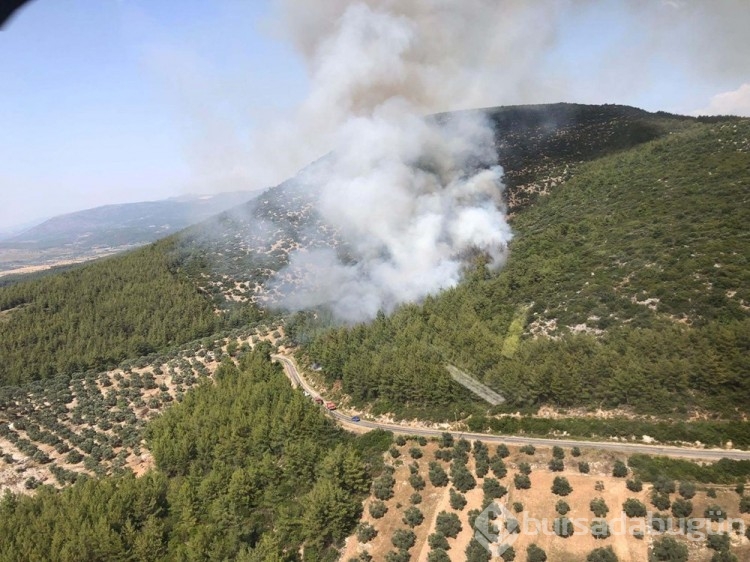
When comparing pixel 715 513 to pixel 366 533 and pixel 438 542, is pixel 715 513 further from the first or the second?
pixel 366 533

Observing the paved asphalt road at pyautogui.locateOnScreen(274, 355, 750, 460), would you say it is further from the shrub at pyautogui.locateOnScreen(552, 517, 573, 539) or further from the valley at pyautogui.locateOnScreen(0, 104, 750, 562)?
the shrub at pyautogui.locateOnScreen(552, 517, 573, 539)

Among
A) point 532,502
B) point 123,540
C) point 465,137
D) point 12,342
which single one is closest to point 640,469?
point 532,502

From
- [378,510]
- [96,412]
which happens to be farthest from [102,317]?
[378,510]

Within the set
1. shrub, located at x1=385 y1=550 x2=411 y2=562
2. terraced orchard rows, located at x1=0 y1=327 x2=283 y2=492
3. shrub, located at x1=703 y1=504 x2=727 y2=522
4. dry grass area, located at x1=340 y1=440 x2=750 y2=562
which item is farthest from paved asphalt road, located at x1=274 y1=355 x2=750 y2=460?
terraced orchard rows, located at x1=0 y1=327 x2=283 y2=492

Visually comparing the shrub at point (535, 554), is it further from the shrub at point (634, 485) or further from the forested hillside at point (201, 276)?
the forested hillside at point (201, 276)

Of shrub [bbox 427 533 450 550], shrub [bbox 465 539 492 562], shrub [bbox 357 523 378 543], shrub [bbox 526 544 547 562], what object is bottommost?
shrub [bbox 357 523 378 543]

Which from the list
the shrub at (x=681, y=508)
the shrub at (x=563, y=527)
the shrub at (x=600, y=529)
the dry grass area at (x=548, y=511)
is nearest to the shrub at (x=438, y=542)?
the dry grass area at (x=548, y=511)

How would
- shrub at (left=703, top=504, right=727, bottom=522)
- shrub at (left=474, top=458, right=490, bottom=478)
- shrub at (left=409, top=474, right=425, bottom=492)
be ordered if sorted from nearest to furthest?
shrub at (left=703, top=504, right=727, bottom=522) → shrub at (left=474, top=458, right=490, bottom=478) → shrub at (left=409, top=474, right=425, bottom=492)

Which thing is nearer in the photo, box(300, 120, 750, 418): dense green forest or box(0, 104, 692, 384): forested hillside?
box(300, 120, 750, 418): dense green forest
